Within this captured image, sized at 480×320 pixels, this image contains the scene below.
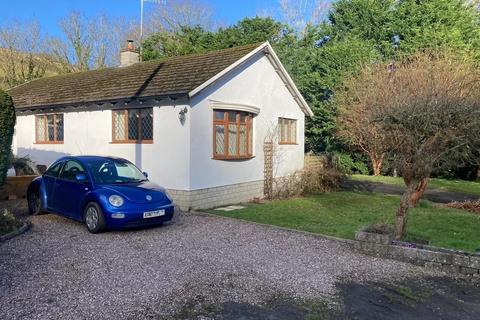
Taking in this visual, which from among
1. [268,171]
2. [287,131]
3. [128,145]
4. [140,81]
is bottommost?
[268,171]

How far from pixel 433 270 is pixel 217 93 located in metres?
8.47

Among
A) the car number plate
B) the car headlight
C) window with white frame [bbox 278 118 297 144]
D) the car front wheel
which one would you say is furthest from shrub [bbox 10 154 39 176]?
window with white frame [bbox 278 118 297 144]

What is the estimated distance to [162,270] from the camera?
255 inches

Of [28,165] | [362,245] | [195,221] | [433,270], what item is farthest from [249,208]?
[28,165]

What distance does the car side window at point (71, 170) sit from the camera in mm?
9751

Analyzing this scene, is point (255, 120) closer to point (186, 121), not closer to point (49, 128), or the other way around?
point (186, 121)

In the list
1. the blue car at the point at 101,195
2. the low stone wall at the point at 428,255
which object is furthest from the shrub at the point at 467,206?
the blue car at the point at 101,195

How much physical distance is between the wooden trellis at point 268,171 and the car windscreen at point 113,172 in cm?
640

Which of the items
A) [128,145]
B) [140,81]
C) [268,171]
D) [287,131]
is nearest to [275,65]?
[287,131]

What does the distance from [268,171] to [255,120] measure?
6.77ft

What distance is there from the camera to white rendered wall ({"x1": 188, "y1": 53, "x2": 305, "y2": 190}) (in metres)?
12.7

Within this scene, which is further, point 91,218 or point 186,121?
point 186,121

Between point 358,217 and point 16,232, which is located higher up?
point 16,232

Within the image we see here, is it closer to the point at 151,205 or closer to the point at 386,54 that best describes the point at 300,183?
the point at 151,205
